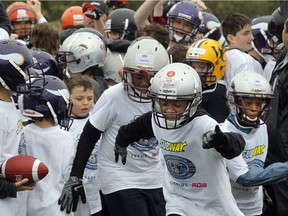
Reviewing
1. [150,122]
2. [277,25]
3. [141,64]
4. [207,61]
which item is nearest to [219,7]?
[277,25]

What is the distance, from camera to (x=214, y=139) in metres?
6.32

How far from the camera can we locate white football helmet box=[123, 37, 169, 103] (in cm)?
779

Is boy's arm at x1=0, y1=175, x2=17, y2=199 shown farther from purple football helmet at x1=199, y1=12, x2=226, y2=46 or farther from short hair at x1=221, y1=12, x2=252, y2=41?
purple football helmet at x1=199, y1=12, x2=226, y2=46

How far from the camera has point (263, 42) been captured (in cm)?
1015

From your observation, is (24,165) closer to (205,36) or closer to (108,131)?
(108,131)

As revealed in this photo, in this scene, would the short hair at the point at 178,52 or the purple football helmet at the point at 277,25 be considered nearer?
the short hair at the point at 178,52

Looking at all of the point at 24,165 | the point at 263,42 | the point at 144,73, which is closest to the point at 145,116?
the point at 144,73

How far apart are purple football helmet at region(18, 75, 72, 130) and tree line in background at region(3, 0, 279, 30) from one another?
10.8 meters

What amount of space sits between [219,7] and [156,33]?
8.54 metres

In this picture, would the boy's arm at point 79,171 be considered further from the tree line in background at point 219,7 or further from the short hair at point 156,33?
the tree line in background at point 219,7

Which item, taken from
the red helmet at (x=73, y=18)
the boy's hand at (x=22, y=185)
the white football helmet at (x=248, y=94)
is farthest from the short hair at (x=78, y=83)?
the red helmet at (x=73, y=18)

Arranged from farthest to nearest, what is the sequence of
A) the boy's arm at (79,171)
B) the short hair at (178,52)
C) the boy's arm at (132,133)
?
the short hair at (178,52) → the boy's arm at (132,133) → the boy's arm at (79,171)

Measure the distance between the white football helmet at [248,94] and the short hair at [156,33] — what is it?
7.65 feet

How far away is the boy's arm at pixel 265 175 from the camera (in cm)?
664
